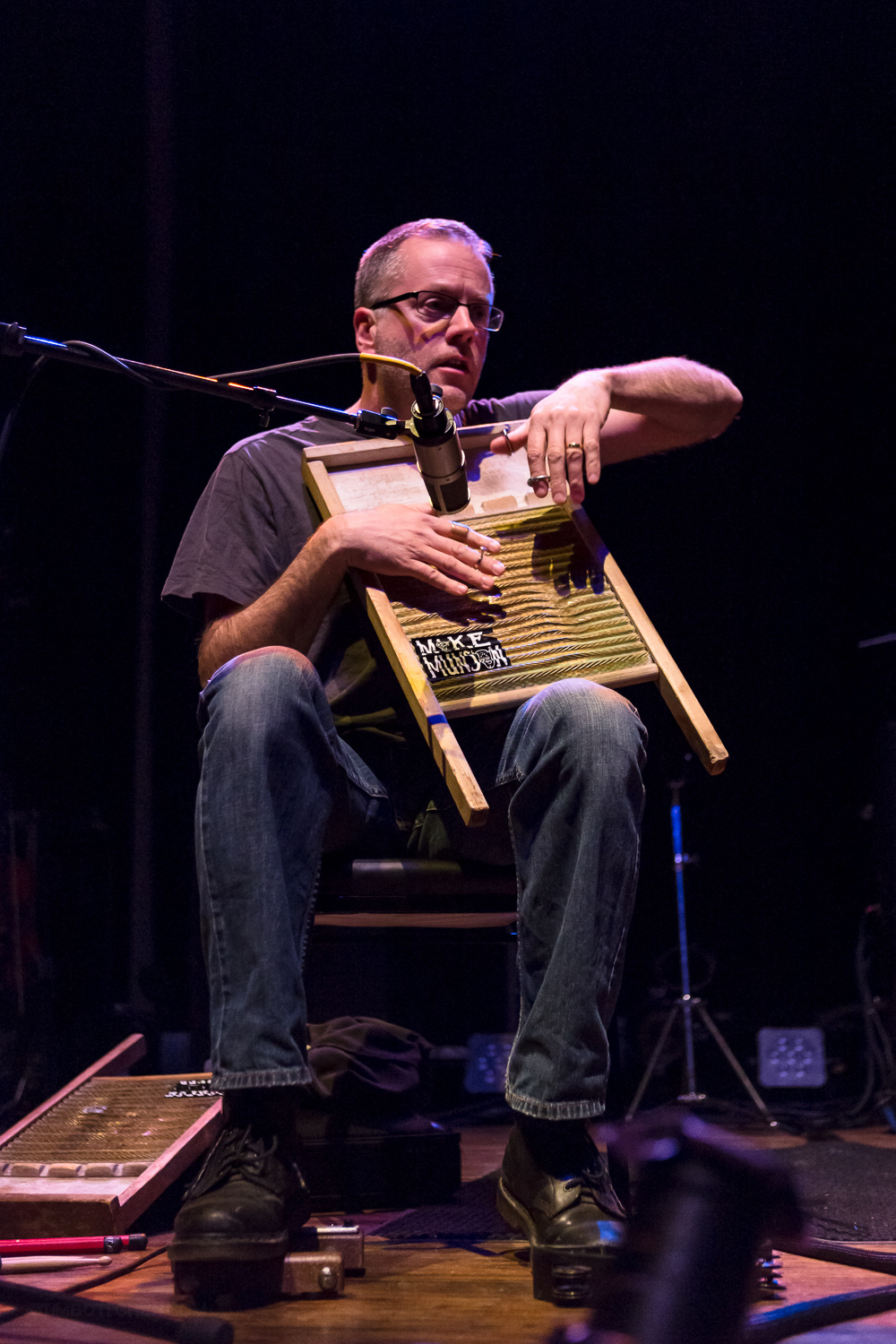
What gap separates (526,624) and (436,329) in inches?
29.5

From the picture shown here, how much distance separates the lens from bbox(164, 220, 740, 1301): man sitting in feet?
5.45

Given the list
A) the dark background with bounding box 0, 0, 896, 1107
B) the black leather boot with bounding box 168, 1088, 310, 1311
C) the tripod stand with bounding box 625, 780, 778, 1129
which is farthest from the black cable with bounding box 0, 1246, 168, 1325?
the tripod stand with bounding box 625, 780, 778, 1129

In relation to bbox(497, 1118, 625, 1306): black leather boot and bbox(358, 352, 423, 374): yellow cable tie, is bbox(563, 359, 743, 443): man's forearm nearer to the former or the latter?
bbox(358, 352, 423, 374): yellow cable tie

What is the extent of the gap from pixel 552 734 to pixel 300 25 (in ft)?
12.0

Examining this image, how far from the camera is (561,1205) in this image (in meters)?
1.66

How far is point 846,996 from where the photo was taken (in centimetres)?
458

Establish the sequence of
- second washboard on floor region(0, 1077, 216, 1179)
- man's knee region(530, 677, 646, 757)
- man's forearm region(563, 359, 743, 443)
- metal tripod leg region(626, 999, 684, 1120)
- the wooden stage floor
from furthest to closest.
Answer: metal tripod leg region(626, 999, 684, 1120)
man's forearm region(563, 359, 743, 443)
second washboard on floor region(0, 1077, 216, 1179)
man's knee region(530, 677, 646, 757)
the wooden stage floor

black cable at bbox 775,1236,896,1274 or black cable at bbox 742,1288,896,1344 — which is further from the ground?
black cable at bbox 742,1288,896,1344

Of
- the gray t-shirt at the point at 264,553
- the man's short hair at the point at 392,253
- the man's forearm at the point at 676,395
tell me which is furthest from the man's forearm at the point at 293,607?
the man's short hair at the point at 392,253

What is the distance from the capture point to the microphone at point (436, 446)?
1.71 meters

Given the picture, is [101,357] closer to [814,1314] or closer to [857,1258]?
[814,1314]

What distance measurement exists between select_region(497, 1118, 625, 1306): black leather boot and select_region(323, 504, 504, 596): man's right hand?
894 millimetres

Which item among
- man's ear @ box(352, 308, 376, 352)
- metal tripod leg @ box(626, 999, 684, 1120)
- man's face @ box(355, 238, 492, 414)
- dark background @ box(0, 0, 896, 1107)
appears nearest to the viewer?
man's face @ box(355, 238, 492, 414)

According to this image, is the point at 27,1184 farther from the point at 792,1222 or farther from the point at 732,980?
the point at 732,980
